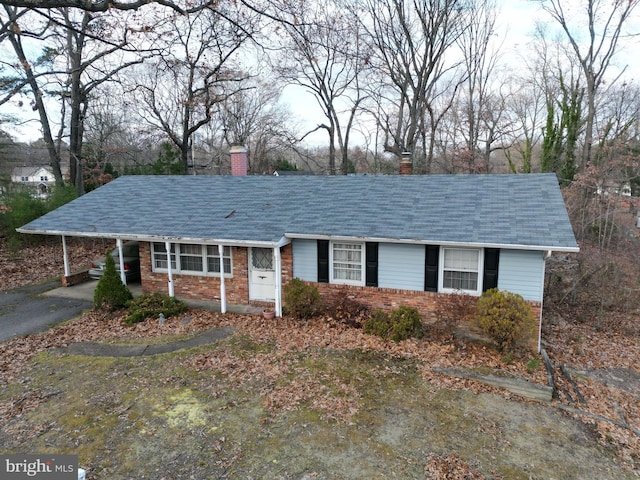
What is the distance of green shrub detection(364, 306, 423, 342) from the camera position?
387 inches

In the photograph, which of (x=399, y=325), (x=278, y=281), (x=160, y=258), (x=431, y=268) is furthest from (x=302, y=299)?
(x=160, y=258)

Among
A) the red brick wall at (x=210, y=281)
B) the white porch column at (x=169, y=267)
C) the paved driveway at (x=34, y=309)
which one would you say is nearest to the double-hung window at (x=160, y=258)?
the red brick wall at (x=210, y=281)

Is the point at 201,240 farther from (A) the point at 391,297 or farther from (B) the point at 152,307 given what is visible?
(A) the point at 391,297

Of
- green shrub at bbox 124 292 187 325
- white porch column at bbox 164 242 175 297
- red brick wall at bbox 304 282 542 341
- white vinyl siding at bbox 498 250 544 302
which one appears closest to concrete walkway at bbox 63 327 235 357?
green shrub at bbox 124 292 187 325

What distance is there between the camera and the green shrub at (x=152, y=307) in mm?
11133

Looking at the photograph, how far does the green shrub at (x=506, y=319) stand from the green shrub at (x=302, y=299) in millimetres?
4249

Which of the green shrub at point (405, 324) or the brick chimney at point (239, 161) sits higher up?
the brick chimney at point (239, 161)

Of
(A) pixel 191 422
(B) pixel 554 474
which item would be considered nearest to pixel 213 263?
(A) pixel 191 422

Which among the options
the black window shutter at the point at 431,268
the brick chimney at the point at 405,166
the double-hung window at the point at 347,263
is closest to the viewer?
the black window shutter at the point at 431,268

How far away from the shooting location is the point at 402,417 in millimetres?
6734

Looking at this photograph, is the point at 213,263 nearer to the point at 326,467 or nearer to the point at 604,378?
the point at 326,467

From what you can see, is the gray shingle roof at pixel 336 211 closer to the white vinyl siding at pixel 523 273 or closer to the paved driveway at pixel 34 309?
the white vinyl siding at pixel 523 273

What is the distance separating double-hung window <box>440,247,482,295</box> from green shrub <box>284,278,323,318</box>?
346 cm

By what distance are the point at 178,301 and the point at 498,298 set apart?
8983 millimetres
